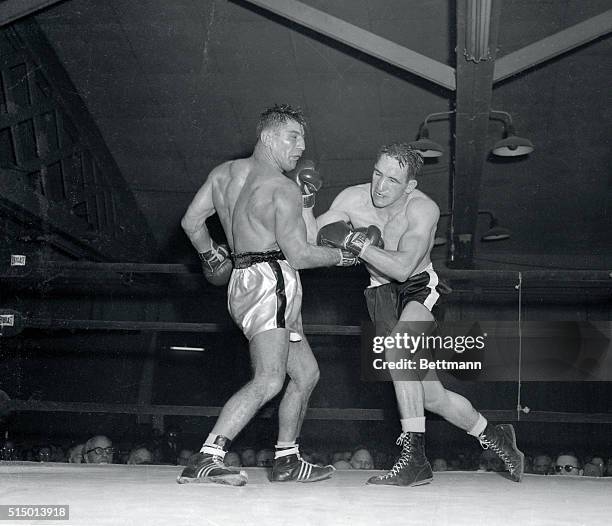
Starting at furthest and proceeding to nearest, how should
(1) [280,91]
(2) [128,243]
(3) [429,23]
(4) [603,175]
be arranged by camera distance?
1. (2) [128,243]
2. (4) [603,175]
3. (1) [280,91]
4. (3) [429,23]

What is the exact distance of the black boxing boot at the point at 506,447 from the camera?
274 cm

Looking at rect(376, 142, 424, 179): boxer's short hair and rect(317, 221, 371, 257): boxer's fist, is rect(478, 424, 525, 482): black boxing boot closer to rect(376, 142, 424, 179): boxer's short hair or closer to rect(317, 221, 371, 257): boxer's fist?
rect(317, 221, 371, 257): boxer's fist

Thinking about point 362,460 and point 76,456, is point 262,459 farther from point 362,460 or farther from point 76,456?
point 76,456

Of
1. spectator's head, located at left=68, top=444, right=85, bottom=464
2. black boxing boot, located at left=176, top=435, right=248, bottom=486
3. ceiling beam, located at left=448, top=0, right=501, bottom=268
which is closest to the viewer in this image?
black boxing boot, located at left=176, top=435, right=248, bottom=486

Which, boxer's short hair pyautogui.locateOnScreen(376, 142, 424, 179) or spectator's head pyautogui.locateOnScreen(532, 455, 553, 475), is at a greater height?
boxer's short hair pyautogui.locateOnScreen(376, 142, 424, 179)

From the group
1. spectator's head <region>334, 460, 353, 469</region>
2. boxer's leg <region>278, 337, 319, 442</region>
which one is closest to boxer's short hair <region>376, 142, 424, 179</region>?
boxer's leg <region>278, 337, 319, 442</region>

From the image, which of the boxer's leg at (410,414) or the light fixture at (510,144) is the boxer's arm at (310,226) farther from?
the light fixture at (510,144)

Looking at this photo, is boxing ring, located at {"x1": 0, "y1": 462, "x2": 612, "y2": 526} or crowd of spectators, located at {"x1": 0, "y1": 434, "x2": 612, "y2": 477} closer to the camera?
boxing ring, located at {"x1": 0, "y1": 462, "x2": 612, "y2": 526}

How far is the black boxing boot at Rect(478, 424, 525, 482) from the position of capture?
8.98 ft

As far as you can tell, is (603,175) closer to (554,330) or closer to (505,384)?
(554,330)

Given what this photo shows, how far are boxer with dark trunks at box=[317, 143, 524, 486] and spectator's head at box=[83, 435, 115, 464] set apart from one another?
386 centimetres

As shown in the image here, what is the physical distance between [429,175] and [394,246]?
481 cm

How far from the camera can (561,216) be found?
27.3 feet

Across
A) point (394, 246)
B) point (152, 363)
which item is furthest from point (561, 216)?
point (394, 246)
